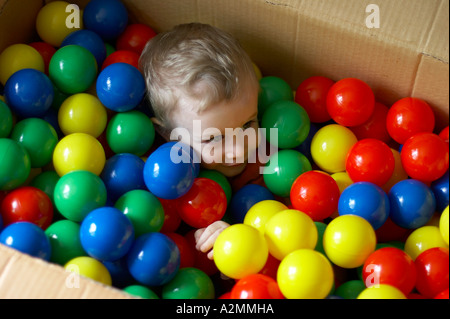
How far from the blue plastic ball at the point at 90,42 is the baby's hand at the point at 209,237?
51 centimetres

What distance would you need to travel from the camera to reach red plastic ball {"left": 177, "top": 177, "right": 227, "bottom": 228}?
3.62ft

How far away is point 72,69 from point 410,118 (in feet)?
2.39

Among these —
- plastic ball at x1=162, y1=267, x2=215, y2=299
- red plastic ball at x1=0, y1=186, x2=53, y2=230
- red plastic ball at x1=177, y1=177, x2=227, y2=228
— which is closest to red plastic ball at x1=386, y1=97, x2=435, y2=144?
red plastic ball at x1=177, y1=177, x2=227, y2=228

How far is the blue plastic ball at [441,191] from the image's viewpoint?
3.62ft

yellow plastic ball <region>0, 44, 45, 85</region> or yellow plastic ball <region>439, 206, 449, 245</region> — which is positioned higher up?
yellow plastic ball <region>0, 44, 45, 85</region>

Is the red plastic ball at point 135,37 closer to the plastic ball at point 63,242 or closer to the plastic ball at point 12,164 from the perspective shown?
the plastic ball at point 12,164

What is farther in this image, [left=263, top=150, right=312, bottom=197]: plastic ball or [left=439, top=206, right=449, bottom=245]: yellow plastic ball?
[left=263, top=150, right=312, bottom=197]: plastic ball

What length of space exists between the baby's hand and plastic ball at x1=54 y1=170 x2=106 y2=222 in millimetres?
205

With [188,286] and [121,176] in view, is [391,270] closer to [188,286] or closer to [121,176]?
[188,286]

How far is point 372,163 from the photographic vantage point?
111 cm

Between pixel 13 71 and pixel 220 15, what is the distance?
491mm

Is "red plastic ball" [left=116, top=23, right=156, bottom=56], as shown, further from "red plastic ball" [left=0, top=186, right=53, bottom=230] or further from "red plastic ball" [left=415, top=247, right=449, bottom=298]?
"red plastic ball" [left=415, top=247, right=449, bottom=298]

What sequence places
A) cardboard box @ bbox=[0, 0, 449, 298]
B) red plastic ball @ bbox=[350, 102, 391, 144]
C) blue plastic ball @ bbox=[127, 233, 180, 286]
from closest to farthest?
blue plastic ball @ bbox=[127, 233, 180, 286] < cardboard box @ bbox=[0, 0, 449, 298] < red plastic ball @ bbox=[350, 102, 391, 144]

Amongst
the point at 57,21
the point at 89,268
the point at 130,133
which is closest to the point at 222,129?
the point at 130,133
